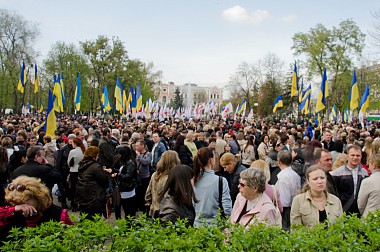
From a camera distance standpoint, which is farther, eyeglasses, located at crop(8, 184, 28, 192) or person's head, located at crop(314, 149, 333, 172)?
person's head, located at crop(314, 149, 333, 172)

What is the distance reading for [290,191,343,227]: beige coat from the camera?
13.5 ft

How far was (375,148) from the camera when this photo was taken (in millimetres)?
7148

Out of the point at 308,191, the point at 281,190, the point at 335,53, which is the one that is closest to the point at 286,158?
the point at 281,190

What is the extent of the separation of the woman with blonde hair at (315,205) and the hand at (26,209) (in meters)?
2.89

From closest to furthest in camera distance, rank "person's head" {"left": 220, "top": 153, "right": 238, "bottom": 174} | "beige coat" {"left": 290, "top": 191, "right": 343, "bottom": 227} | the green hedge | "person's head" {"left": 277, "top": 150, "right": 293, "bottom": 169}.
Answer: the green hedge < "beige coat" {"left": 290, "top": 191, "right": 343, "bottom": 227} < "person's head" {"left": 277, "top": 150, "right": 293, "bottom": 169} < "person's head" {"left": 220, "top": 153, "right": 238, "bottom": 174}

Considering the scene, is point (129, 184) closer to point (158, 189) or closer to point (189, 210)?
point (158, 189)

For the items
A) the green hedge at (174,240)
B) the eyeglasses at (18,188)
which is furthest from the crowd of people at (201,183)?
the green hedge at (174,240)

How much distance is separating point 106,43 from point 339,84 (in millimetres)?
34480

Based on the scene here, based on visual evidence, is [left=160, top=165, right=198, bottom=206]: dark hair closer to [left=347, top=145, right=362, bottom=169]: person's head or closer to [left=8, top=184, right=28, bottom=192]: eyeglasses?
[left=8, top=184, right=28, bottom=192]: eyeglasses

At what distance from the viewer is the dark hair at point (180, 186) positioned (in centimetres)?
418

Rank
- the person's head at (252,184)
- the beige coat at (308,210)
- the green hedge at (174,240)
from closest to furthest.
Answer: the green hedge at (174,240) → the person's head at (252,184) → the beige coat at (308,210)

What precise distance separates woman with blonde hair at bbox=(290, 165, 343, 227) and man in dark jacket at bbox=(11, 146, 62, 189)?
13.2 ft

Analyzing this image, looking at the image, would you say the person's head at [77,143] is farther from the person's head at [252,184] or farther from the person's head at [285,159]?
the person's head at [252,184]

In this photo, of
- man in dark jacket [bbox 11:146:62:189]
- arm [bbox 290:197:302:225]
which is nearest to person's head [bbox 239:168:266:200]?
arm [bbox 290:197:302:225]
